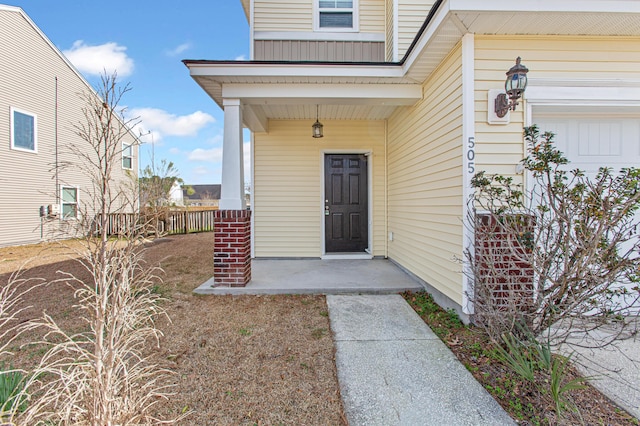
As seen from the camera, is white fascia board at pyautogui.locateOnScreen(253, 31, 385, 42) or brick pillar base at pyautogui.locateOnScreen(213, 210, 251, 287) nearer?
brick pillar base at pyautogui.locateOnScreen(213, 210, 251, 287)

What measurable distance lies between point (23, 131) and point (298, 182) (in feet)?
28.7

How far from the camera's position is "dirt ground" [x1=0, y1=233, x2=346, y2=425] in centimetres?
195

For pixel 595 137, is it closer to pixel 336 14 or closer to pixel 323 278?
pixel 323 278

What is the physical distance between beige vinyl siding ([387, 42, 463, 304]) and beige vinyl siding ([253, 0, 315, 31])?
7.97 feet

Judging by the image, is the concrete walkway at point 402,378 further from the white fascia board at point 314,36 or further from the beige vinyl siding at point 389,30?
the white fascia board at point 314,36

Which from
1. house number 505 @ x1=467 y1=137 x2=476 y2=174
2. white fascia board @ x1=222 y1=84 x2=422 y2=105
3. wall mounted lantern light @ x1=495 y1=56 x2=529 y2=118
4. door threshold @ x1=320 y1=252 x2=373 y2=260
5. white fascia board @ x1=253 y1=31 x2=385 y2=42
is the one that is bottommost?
door threshold @ x1=320 y1=252 x2=373 y2=260

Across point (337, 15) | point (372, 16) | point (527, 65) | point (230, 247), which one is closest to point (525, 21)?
point (527, 65)

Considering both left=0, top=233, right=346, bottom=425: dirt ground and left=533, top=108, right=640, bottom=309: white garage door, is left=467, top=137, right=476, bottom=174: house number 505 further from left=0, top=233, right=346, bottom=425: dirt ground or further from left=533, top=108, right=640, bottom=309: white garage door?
left=0, top=233, right=346, bottom=425: dirt ground

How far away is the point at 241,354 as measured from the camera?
104 inches

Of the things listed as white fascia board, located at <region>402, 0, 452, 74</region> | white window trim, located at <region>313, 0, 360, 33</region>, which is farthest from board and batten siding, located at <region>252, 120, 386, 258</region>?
white fascia board, located at <region>402, 0, 452, 74</region>

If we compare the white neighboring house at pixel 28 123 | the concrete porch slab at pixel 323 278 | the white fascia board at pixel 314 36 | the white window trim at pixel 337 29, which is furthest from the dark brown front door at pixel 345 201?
the white neighboring house at pixel 28 123

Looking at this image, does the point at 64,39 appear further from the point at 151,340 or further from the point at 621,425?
the point at 621,425

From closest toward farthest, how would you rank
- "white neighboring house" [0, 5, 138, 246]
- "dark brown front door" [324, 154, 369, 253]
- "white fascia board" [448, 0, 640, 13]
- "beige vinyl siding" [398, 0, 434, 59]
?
"white fascia board" [448, 0, 640, 13] → "beige vinyl siding" [398, 0, 434, 59] → "dark brown front door" [324, 154, 369, 253] → "white neighboring house" [0, 5, 138, 246]

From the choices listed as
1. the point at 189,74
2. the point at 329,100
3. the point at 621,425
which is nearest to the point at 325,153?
the point at 329,100
